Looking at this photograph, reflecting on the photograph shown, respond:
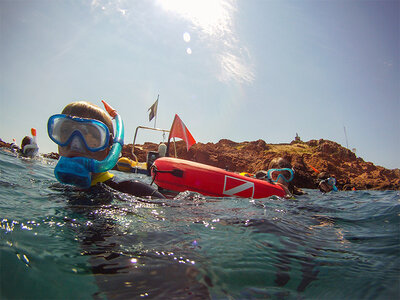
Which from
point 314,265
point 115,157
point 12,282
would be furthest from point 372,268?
point 115,157

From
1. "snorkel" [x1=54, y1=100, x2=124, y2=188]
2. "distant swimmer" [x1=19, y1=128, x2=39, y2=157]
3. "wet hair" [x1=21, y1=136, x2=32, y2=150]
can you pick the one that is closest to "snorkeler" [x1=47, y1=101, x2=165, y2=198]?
"snorkel" [x1=54, y1=100, x2=124, y2=188]

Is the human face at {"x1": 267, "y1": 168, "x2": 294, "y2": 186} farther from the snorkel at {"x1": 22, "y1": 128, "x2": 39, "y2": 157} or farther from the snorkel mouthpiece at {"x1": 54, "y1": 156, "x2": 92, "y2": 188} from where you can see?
the snorkel at {"x1": 22, "y1": 128, "x2": 39, "y2": 157}

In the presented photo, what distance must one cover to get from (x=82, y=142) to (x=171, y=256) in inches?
56.1

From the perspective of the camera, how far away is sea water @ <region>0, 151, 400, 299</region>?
38.5 inches

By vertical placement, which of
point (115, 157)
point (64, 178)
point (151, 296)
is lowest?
point (151, 296)

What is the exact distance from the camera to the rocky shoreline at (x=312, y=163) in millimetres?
13219

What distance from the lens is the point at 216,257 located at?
1316mm

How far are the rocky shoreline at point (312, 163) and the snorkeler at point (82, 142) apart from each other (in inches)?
466

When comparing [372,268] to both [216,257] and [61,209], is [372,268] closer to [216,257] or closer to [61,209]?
[216,257]

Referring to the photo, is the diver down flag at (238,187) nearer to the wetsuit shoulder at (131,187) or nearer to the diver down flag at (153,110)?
the wetsuit shoulder at (131,187)

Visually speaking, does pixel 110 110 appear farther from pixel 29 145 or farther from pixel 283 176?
pixel 29 145

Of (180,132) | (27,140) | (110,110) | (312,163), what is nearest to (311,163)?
(312,163)

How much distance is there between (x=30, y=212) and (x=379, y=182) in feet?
54.3

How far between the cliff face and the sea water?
32.9 feet
